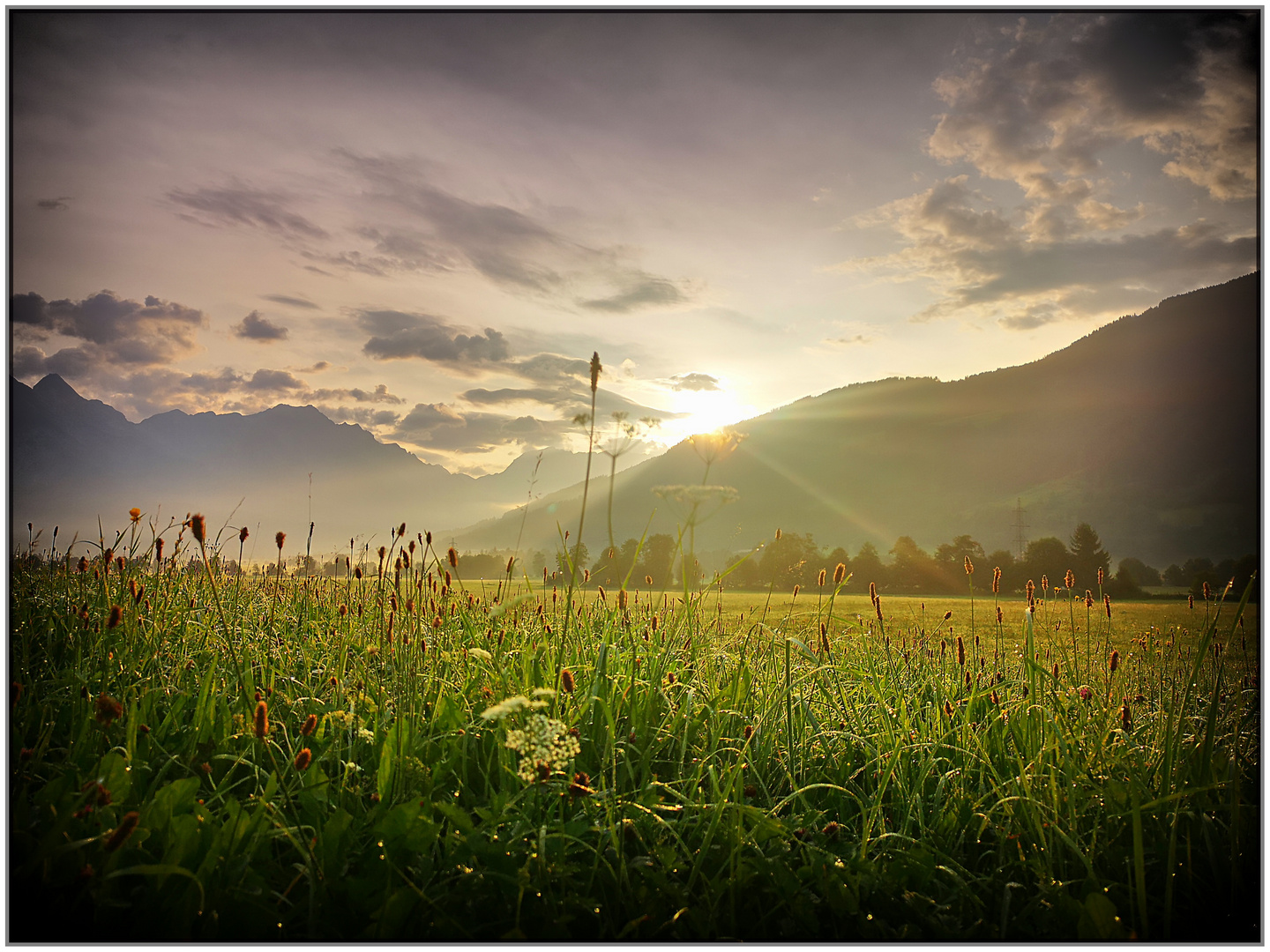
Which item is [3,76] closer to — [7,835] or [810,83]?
[7,835]

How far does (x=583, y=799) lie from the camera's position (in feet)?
8.68

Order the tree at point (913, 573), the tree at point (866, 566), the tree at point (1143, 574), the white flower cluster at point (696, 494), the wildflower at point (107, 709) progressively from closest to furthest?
the wildflower at point (107, 709) → the white flower cluster at point (696, 494) → the tree at point (913, 573) → the tree at point (866, 566) → the tree at point (1143, 574)

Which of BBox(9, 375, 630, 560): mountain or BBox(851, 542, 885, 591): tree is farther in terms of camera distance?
BBox(851, 542, 885, 591): tree

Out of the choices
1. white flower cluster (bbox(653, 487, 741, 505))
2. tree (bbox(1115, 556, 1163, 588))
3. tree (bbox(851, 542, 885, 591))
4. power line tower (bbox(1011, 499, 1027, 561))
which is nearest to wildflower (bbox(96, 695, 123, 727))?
white flower cluster (bbox(653, 487, 741, 505))

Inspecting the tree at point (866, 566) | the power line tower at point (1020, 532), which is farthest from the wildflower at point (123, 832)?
the power line tower at point (1020, 532)

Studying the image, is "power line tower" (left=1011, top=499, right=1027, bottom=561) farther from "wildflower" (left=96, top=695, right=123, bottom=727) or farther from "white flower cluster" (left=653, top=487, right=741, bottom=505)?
"wildflower" (left=96, top=695, right=123, bottom=727)

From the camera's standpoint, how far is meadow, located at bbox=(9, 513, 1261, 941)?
213cm

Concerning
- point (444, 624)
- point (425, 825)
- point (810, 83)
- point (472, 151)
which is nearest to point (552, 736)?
point (425, 825)

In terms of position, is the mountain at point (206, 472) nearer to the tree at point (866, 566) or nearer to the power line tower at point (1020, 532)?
the tree at point (866, 566)

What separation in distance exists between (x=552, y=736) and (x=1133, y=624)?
371 inches

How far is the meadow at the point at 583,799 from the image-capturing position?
213 cm

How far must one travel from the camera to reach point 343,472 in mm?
5508

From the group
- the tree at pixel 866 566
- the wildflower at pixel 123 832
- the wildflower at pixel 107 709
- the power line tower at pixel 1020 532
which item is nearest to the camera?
the wildflower at pixel 123 832

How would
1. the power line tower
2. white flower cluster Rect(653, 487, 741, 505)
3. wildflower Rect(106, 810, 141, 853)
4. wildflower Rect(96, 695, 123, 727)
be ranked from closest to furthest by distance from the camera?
wildflower Rect(106, 810, 141, 853), wildflower Rect(96, 695, 123, 727), white flower cluster Rect(653, 487, 741, 505), the power line tower
